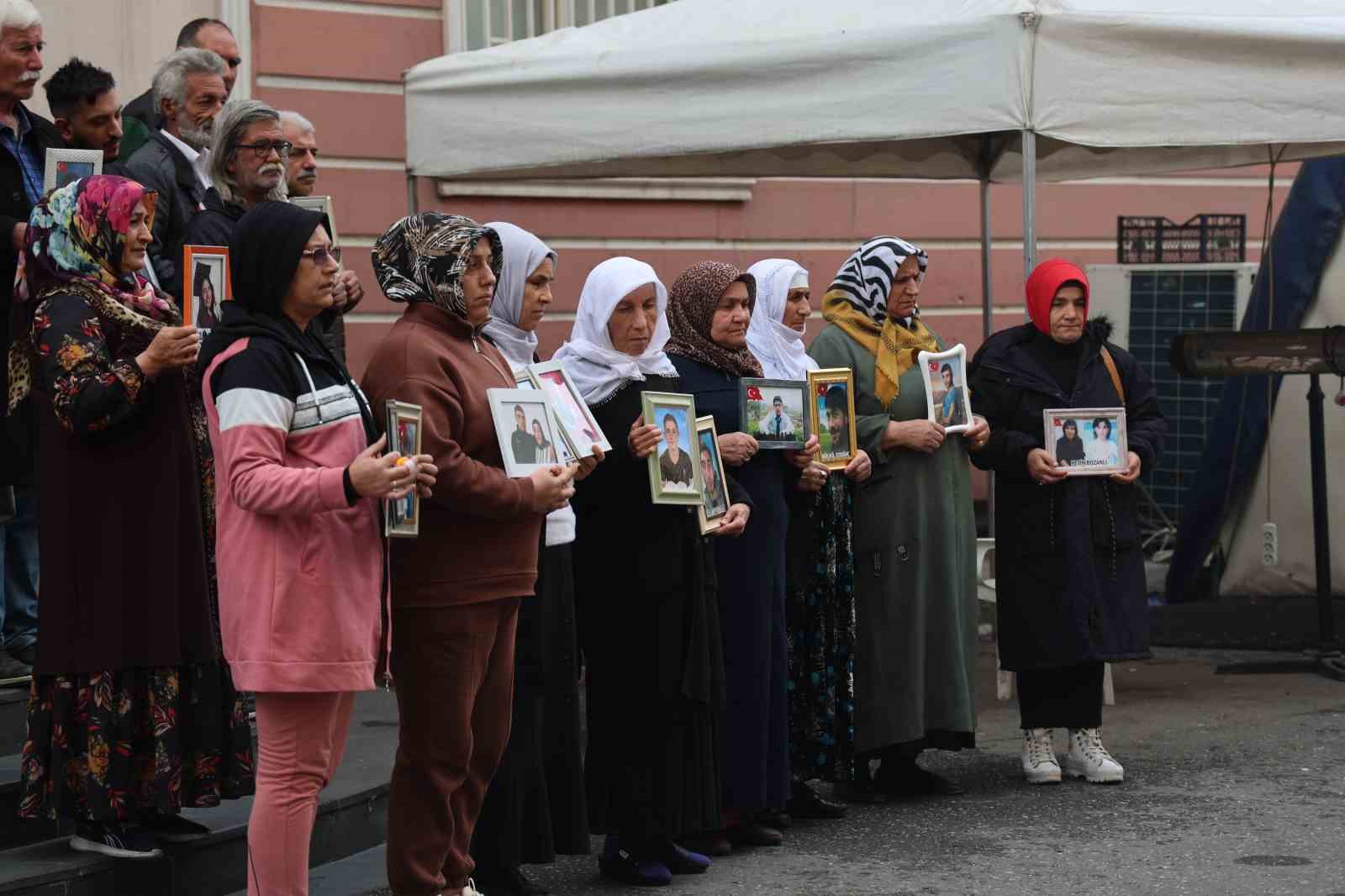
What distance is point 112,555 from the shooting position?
4941mm

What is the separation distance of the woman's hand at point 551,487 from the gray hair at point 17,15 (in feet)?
7.21

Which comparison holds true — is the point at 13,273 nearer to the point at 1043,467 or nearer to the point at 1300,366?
the point at 1043,467

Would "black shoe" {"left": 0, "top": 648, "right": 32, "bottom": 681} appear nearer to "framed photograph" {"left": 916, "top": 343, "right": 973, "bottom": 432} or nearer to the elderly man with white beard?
the elderly man with white beard

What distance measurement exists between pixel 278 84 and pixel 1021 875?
5.73m

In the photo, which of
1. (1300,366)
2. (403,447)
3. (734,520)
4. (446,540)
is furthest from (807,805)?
(1300,366)

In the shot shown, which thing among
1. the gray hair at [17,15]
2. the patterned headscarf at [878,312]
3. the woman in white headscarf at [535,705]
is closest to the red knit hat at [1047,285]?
the patterned headscarf at [878,312]

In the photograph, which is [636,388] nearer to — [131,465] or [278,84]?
[131,465]

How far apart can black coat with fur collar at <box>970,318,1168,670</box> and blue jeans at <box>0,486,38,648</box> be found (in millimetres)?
3114

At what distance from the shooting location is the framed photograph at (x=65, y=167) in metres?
5.22

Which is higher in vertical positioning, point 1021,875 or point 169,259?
point 169,259

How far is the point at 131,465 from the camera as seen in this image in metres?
4.96

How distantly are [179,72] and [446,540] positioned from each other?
2.08m

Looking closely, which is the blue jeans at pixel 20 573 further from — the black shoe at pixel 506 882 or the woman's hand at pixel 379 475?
the woman's hand at pixel 379 475

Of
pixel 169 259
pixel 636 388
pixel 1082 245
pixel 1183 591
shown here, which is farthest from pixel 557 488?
pixel 1082 245
